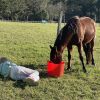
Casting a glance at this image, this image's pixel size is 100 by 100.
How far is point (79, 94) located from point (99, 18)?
87166mm

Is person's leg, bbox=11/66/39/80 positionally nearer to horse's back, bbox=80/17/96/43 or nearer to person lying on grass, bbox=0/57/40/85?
person lying on grass, bbox=0/57/40/85

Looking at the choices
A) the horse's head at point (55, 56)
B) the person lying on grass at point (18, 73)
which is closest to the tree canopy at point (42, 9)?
the horse's head at point (55, 56)

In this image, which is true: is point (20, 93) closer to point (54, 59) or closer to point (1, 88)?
point (1, 88)

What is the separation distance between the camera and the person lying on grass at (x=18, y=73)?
27.8 feet

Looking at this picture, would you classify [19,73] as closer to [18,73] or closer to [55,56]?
[18,73]

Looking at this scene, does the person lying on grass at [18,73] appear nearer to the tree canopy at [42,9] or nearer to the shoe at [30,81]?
the shoe at [30,81]

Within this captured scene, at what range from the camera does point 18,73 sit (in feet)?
28.6

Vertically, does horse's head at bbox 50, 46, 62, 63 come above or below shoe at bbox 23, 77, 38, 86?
above

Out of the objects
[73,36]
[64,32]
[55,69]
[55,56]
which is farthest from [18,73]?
[73,36]

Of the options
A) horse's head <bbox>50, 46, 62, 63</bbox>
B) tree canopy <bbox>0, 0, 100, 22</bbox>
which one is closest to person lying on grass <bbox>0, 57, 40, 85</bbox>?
horse's head <bbox>50, 46, 62, 63</bbox>

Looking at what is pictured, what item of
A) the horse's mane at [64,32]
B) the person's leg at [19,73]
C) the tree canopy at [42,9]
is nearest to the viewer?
the person's leg at [19,73]

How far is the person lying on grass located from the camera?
8.48 metres

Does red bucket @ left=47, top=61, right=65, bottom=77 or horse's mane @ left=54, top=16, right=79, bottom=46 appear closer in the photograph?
red bucket @ left=47, top=61, right=65, bottom=77

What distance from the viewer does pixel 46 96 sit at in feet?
26.0
